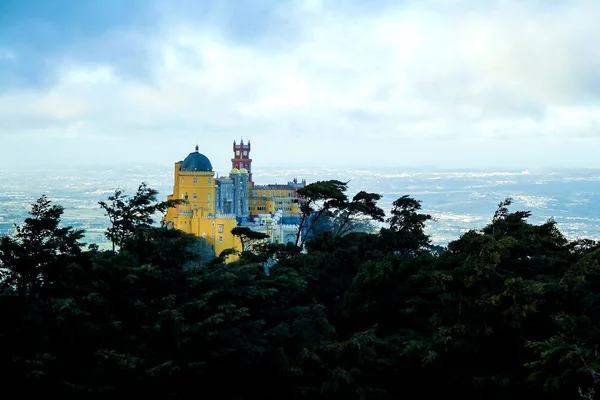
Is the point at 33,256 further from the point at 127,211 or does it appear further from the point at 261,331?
the point at 127,211

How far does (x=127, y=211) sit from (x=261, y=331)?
7040 millimetres

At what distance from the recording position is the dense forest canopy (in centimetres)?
1192

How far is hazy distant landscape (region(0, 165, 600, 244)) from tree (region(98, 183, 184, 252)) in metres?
3.58

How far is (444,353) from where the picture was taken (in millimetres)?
13500

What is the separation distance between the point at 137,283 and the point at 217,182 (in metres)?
41.2

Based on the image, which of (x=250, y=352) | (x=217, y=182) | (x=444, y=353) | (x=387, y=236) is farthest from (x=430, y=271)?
(x=217, y=182)

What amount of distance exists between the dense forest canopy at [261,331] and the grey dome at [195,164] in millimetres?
31608

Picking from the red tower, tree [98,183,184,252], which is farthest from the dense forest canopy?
the red tower

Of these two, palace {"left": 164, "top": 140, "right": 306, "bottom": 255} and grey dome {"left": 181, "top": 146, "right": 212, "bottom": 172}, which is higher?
grey dome {"left": 181, "top": 146, "right": 212, "bottom": 172}

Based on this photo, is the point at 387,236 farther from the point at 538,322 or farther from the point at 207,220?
the point at 207,220

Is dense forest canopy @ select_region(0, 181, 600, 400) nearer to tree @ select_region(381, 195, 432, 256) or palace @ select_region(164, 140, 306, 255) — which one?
tree @ select_region(381, 195, 432, 256)

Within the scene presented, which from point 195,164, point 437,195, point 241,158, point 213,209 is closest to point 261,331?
point 213,209

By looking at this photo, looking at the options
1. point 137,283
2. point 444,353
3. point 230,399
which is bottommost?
point 230,399

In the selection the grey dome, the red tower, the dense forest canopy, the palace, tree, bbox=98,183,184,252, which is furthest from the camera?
the red tower
